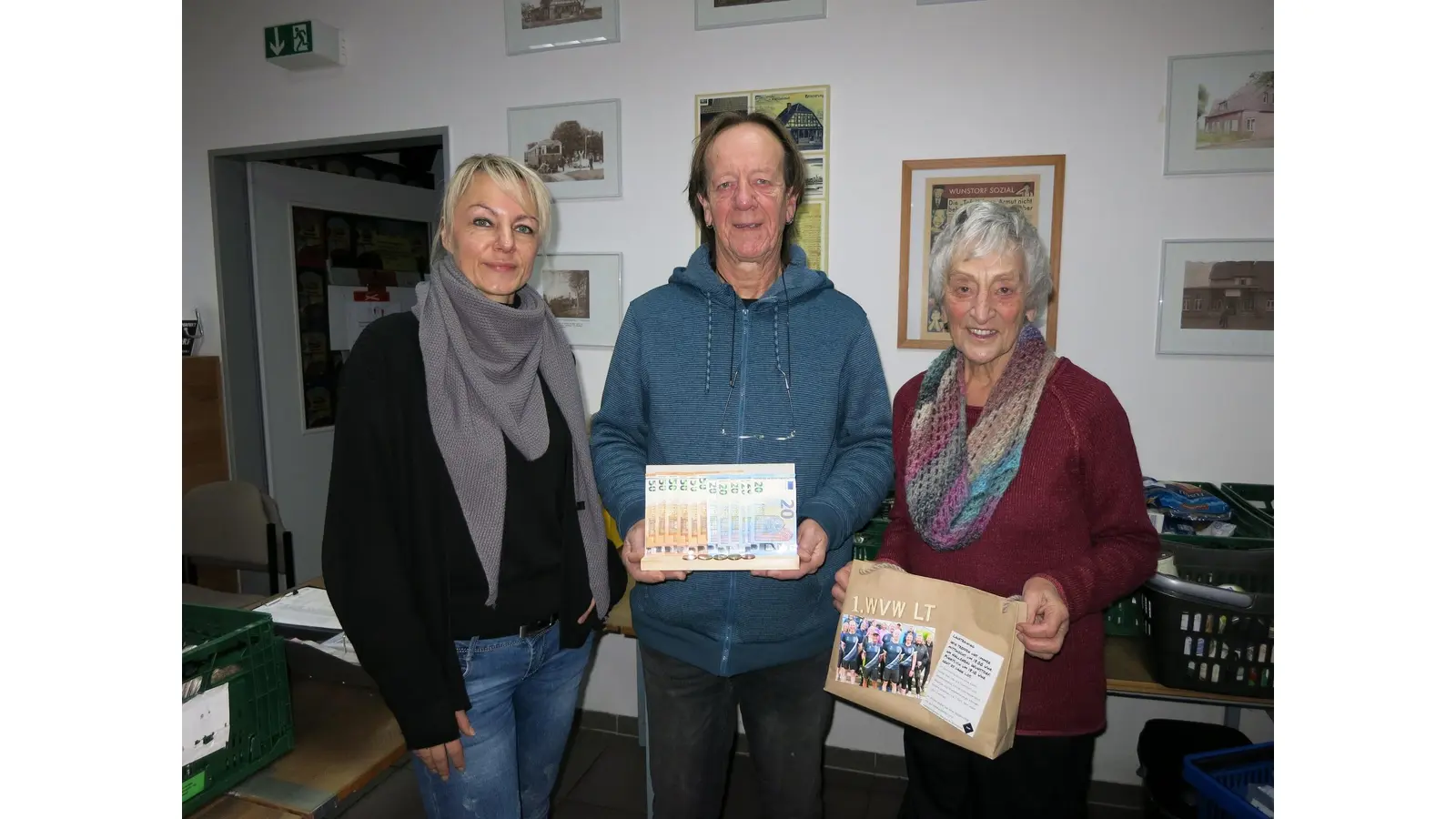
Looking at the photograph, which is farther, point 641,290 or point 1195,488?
point 641,290

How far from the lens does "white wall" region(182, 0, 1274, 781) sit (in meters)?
2.50

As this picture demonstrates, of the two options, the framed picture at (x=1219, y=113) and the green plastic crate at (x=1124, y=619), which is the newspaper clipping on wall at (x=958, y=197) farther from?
the green plastic crate at (x=1124, y=619)

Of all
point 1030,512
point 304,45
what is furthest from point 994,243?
point 304,45

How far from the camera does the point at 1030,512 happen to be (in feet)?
4.41

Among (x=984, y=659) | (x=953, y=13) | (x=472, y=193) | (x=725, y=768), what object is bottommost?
(x=725, y=768)

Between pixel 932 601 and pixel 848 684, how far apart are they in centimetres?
24

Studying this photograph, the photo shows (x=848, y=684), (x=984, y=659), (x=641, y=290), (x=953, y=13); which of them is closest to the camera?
(x=984, y=659)

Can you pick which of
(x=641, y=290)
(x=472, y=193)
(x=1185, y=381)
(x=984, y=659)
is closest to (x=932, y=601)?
(x=984, y=659)

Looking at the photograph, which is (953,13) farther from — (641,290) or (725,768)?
(725,768)

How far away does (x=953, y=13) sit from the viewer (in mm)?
2594

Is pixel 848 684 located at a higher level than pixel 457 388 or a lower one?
lower

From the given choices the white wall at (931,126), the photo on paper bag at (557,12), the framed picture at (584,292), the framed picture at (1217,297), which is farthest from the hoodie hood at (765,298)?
the photo on paper bag at (557,12)

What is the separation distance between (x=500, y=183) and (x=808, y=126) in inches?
66.8

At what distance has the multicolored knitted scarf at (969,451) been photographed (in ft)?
4.44
